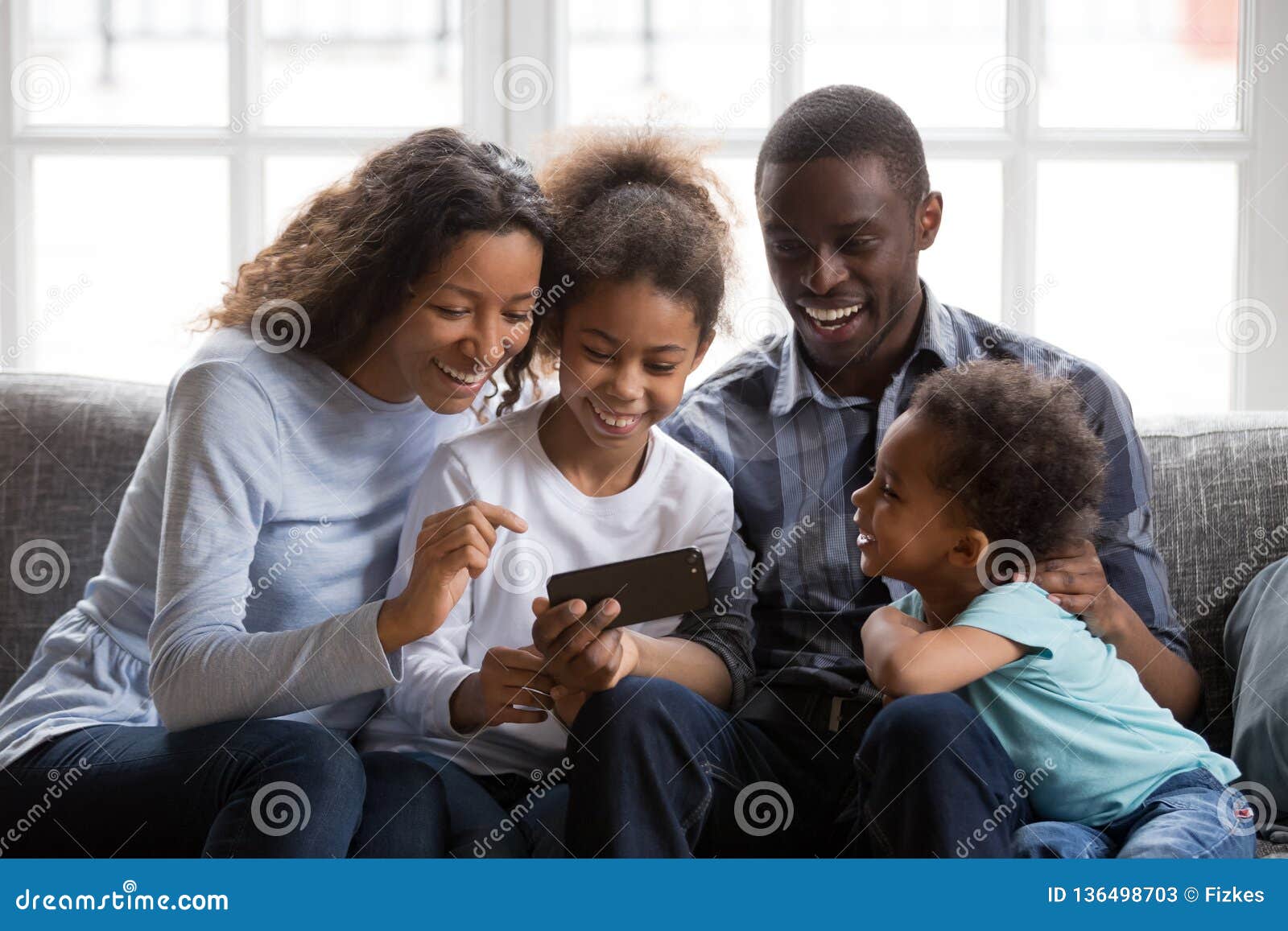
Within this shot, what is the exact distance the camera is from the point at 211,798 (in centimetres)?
119

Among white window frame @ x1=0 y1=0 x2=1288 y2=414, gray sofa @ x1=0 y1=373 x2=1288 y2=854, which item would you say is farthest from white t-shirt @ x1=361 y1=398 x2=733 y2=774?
white window frame @ x1=0 y1=0 x2=1288 y2=414

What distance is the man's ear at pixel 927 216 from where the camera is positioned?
5.51ft

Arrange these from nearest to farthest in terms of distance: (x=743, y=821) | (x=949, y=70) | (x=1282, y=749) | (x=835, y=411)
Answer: (x=743, y=821) → (x=1282, y=749) → (x=835, y=411) → (x=949, y=70)

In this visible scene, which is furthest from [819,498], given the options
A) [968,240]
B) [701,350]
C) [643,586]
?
[968,240]

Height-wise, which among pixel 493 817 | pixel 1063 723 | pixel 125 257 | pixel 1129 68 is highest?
A: pixel 1129 68

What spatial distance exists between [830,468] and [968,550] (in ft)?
1.00

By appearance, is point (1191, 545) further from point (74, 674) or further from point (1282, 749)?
point (74, 674)

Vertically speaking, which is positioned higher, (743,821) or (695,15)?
(695,15)

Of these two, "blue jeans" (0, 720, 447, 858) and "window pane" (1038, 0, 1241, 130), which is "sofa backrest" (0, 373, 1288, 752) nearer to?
"blue jeans" (0, 720, 447, 858)

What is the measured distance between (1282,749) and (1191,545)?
13.3 inches

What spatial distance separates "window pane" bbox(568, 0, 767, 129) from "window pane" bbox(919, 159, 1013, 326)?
40cm

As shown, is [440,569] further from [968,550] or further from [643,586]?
[968,550]

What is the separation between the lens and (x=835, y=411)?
5.39 ft
